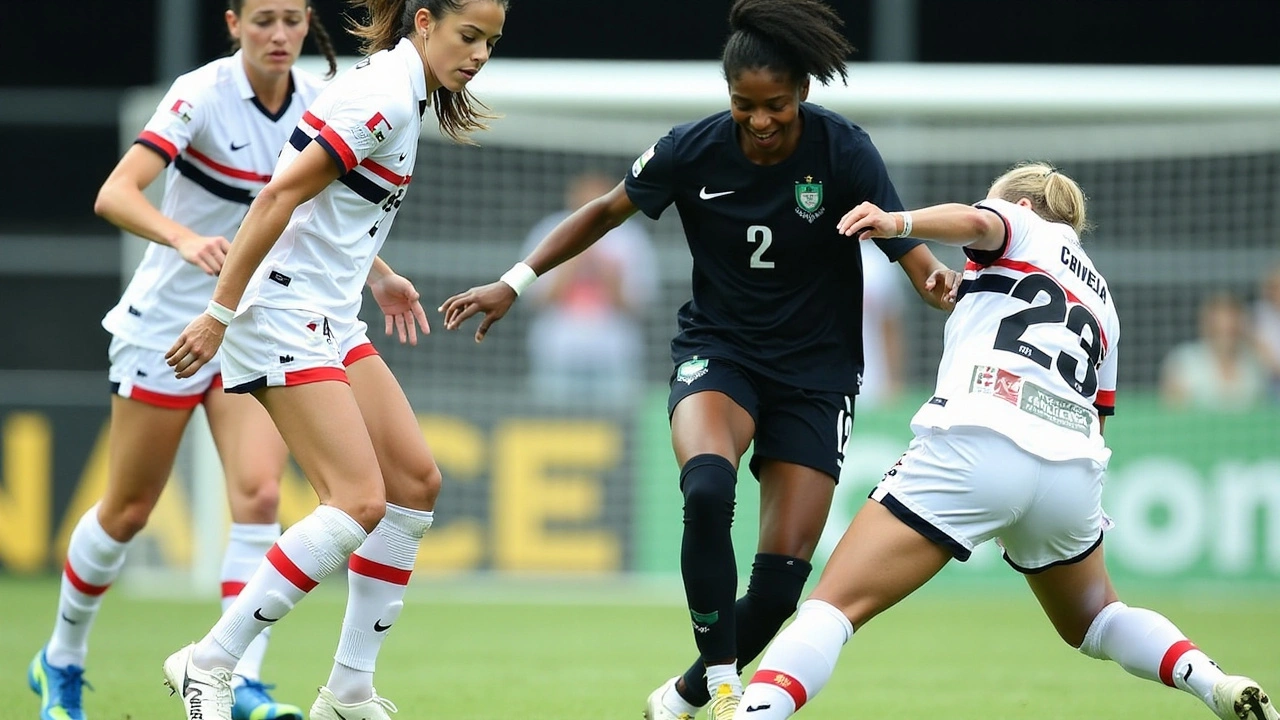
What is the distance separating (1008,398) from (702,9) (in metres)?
12.5

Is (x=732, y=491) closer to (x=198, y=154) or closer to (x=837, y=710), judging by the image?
(x=837, y=710)


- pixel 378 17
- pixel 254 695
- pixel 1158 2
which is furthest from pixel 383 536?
pixel 1158 2

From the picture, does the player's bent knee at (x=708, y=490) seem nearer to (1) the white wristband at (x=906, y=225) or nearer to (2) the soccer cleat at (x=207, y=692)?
(1) the white wristband at (x=906, y=225)

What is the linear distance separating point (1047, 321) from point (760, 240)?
40.5 inches

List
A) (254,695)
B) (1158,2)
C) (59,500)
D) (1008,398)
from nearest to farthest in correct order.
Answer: (1008,398)
(254,695)
(59,500)
(1158,2)

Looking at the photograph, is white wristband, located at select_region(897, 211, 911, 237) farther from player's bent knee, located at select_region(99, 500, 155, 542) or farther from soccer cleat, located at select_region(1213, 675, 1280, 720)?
player's bent knee, located at select_region(99, 500, 155, 542)

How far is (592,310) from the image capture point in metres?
12.0

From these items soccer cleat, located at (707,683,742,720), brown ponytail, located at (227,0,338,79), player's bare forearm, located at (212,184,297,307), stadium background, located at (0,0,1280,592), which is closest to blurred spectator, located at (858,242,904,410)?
stadium background, located at (0,0,1280,592)

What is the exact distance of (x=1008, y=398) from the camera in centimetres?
434

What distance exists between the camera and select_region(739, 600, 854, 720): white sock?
420 cm

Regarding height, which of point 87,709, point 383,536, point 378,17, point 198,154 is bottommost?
point 87,709

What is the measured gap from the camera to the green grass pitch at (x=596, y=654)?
6012mm

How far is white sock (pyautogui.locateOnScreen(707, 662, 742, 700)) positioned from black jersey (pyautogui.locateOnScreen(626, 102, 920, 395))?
897mm

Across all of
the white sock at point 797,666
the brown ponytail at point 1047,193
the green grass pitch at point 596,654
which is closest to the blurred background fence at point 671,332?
the green grass pitch at point 596,654
